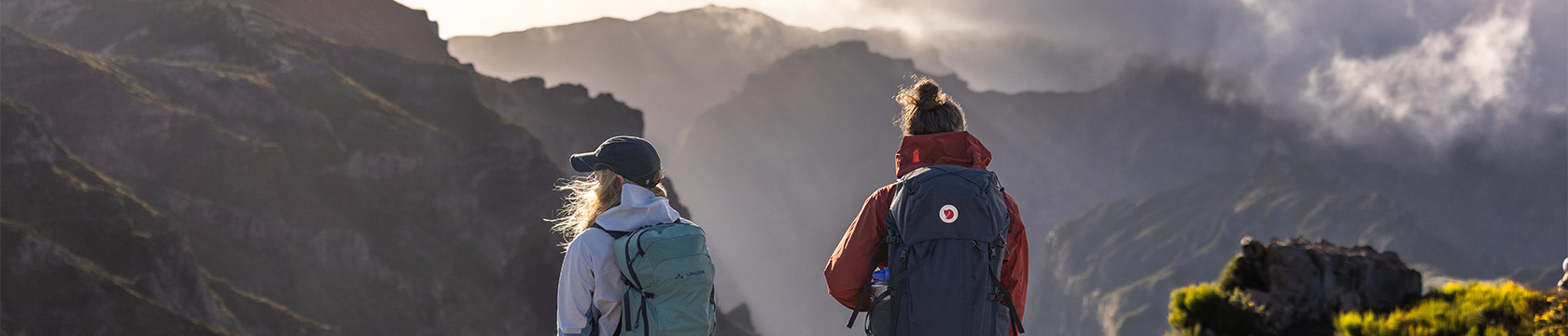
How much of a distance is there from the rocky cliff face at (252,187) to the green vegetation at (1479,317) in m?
88.4

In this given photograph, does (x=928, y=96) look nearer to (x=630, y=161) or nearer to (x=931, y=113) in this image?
(x=931, y=113)

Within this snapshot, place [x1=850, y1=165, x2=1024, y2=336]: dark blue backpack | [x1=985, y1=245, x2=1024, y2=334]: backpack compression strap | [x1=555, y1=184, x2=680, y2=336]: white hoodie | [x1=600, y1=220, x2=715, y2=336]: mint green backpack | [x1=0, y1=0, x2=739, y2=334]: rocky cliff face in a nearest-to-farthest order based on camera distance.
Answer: [x1=555, y1=184, x2=680, y2=336]: white hoodie < [x1=600, y1=220, x2=715, y2=336]: mint green backpack < [x1=850, y1=165, x2=1024, y2=336]: dark blue backpack < [x1=985, y1=245, x2=1024, y2=334]: backpack compression strap < [x1=0, y1=0, x2=739, y2=334]: rocky cliff face

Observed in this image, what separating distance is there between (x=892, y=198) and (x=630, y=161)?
82.1 inches

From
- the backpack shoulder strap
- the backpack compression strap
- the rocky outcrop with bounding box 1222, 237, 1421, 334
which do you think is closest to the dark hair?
the backpack compression strap

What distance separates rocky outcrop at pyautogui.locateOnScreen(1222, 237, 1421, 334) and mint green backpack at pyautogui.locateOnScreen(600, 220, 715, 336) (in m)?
19.5

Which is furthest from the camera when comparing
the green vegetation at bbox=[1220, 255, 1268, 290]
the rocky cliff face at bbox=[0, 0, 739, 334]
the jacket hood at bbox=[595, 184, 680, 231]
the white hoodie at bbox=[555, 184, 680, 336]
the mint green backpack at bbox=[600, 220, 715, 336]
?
the rocky cliff face at bbox=[0, 0, 739, 334]

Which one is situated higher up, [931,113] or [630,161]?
[931,113]

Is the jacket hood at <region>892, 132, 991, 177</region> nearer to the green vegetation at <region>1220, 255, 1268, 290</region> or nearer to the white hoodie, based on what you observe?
the white hoodie

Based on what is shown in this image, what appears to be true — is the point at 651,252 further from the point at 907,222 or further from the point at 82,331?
the point at 82,331

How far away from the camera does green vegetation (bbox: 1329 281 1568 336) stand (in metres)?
15.2

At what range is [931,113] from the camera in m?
7.29

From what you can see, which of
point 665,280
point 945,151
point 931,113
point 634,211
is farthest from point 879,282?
point 634,211

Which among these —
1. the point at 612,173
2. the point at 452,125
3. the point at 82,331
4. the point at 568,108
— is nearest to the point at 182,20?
the point at 452,125

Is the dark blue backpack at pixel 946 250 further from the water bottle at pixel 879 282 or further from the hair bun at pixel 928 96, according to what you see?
the hair bun at pixel 928 96
